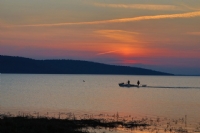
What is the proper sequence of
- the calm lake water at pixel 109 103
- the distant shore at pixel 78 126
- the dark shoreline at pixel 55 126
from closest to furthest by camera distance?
the dark shoreline at pixel 55 126 < the distant shore at pixel 78 126 < the calm lake water at pixel 109 103

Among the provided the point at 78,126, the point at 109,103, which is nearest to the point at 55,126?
the point at 78,126

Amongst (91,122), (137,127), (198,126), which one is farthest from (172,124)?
(91,122)

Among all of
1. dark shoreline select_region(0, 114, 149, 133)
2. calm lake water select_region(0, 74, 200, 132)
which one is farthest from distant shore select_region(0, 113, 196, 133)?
calm lake water select_region(0, 74, 200, 132)

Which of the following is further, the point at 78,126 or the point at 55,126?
the point at 78,126

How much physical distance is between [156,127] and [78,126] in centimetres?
718

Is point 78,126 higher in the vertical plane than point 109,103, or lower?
lower

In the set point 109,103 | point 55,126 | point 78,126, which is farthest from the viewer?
point 109,103

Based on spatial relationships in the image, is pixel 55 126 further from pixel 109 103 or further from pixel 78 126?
pixel 109 103

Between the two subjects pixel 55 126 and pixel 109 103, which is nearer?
pixel 55 126

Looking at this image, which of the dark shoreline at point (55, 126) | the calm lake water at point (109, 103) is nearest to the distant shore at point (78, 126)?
the dark shoreline at point (55, 126)

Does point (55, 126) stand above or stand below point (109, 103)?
below

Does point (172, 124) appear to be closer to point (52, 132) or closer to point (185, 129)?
point (185, 129)

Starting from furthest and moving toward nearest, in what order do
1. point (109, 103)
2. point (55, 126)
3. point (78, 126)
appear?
point (109, 103), point (78, 126), point (55, 126)

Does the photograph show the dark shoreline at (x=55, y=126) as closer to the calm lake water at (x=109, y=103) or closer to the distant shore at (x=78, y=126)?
the distant shore at (x=78, y=126)
